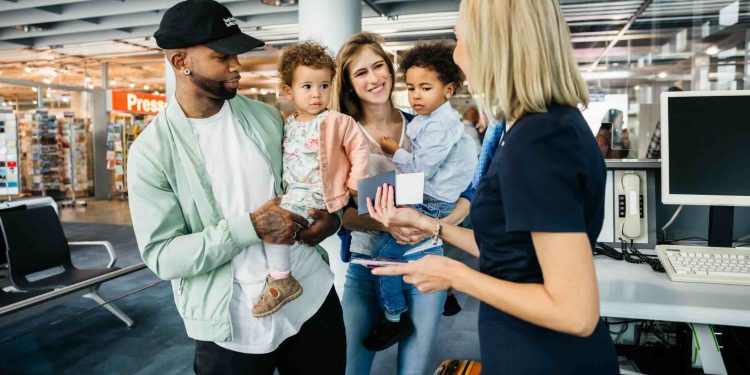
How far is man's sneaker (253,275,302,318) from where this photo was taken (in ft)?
4.65

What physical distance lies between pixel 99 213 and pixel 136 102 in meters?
3.46

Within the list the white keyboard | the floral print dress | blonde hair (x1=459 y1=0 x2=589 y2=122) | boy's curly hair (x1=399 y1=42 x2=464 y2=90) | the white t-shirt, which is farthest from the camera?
boy's curly hair (x1=399 y1=42 x2=464 y2=90)

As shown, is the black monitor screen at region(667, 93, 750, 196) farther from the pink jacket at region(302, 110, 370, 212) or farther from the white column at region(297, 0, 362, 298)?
the white column at region(297, 0, 362, 298)

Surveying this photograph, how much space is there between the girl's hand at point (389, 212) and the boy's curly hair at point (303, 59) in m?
0.70

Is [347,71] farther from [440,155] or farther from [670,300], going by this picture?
[670,300]

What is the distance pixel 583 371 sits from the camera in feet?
3.38

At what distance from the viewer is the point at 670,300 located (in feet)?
5.44

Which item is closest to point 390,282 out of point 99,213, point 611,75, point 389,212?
point 389,212

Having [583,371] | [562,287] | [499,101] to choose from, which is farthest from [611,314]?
[499,101]

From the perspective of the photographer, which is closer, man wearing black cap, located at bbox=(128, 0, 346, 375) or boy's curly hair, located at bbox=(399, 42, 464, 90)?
man wearing black cap, located at bbox=(128, 0, 346, 375)

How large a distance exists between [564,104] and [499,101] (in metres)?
0.12

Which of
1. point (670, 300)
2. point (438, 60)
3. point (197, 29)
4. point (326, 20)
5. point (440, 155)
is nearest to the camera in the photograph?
point (197, 29)

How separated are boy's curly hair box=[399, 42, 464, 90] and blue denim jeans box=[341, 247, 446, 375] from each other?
0.76 meters

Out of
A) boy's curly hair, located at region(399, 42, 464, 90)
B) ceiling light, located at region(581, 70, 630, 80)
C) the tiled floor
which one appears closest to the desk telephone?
boy's curly hair, located at region(399, 42, 464, 90)
